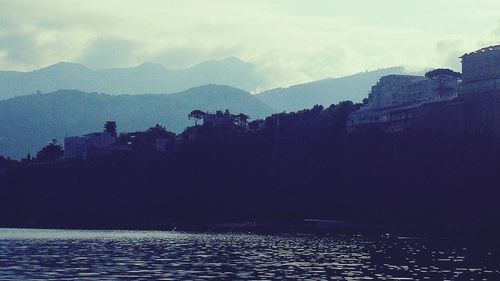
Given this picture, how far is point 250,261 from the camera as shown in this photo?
104000 millimetres

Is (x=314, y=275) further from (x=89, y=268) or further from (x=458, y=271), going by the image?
(x=89, y=268)

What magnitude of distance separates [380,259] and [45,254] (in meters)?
41.6

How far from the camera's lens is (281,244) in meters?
141

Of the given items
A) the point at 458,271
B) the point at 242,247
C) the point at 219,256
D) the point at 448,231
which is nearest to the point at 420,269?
the point at 458,271

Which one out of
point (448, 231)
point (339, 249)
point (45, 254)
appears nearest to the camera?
point (45, 254)

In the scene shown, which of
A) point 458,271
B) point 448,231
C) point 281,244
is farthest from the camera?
point 448,231

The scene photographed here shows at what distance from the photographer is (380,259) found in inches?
4259

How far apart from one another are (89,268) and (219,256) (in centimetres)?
2244

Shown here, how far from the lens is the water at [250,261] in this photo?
87688 millimetres

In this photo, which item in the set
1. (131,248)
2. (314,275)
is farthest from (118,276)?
(131,248)

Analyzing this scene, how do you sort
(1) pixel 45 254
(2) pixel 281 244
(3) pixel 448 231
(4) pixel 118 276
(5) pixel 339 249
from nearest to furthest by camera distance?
(4) pixel 118 276
(1) pixel 45 254
(5) pixel 339 249
(2) pixel 281 244
(3) pixel 448 231

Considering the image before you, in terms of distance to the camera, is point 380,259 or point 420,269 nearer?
point 420,269

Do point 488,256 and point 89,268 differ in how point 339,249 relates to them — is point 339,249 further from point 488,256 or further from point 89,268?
point 89,268

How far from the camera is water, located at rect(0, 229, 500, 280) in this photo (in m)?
87.7
